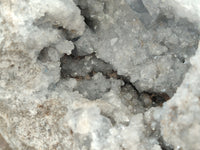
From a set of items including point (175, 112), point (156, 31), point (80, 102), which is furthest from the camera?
point (156, 31)

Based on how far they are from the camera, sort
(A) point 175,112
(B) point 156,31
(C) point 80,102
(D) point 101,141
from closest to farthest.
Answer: (A) point 175,112 → (D) point 101,141 → (C) point 80,102 → (B) point 156,31

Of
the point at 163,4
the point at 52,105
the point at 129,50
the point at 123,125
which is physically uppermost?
the point at 163,4

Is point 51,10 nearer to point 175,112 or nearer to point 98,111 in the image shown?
point 98,111

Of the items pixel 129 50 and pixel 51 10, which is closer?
pixel 51 10

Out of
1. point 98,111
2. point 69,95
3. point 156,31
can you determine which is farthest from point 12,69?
point 156,31

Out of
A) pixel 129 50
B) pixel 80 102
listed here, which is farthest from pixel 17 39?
pixel 129 50

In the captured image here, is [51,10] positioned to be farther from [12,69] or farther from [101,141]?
[101,141]

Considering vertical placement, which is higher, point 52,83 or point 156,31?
point 156,31
